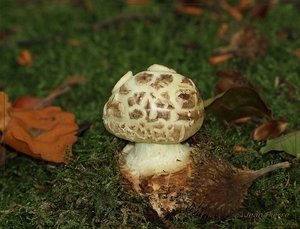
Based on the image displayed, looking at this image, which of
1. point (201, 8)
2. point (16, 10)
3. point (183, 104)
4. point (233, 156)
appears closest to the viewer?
point (183, 104)

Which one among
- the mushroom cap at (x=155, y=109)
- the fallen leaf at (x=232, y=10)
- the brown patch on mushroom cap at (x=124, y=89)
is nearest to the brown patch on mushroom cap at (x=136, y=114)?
the mushroom cap at (x=155, y=109)

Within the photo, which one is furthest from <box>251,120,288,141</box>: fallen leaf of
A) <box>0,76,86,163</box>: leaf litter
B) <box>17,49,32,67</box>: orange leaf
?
<box>17,49,32,67</box>: orange leaf

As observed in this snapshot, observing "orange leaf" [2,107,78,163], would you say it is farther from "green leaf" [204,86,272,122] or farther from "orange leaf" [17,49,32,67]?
"orange leaf" [17,49,32,67]

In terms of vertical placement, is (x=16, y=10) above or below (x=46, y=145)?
below

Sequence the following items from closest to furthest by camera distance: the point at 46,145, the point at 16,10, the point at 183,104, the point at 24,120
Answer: the point at 183,104 < the point at 46,145 < the point at 24,120 < the point at 16,10

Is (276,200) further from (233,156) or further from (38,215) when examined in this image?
(38,215)

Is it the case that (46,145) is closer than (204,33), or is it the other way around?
(46,145)

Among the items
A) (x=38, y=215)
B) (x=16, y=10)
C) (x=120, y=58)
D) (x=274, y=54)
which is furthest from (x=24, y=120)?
(x=16, y=10)

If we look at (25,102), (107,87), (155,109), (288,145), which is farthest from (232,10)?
(155,109)
